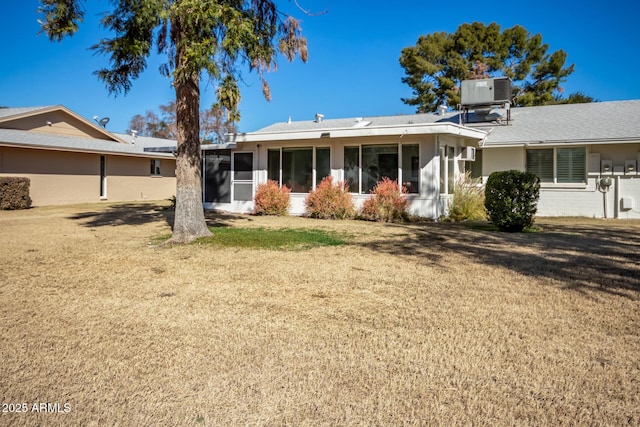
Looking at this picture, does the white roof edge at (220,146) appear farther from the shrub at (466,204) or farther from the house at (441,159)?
the shrub at (466,204)

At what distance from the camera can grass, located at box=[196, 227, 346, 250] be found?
30.2 feet

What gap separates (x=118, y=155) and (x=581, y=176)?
2110cm

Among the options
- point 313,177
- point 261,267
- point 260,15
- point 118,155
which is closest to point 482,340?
point 261,267

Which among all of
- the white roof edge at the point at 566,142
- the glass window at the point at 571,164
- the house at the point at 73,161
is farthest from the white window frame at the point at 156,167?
the glass window at the point at 571,164

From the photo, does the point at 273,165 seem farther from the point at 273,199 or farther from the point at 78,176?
the point at 78,176

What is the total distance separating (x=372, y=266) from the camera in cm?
720

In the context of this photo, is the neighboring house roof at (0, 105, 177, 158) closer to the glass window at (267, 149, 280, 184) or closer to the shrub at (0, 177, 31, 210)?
the shrub at (0, 177, 31, 210)

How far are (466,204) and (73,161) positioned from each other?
1806 cm

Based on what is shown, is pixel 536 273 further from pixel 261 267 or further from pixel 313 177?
pixel 313 177

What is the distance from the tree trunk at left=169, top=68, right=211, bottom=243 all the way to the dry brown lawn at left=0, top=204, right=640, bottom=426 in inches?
69.9

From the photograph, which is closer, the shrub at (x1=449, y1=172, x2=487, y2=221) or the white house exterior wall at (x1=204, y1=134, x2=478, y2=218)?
the white house exterior wall at (x1=204, y1=134, x2=478, y2=218)

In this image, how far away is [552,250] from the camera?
8648 millimetres

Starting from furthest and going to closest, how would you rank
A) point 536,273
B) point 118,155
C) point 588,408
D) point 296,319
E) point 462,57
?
1. point 462,57
2. point 118,155
3. point 536,273
4. point 296,319
5. point 588,408

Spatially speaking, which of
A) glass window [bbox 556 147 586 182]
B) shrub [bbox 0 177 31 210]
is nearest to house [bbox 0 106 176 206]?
shrub [bbox 0 177 31 210]
